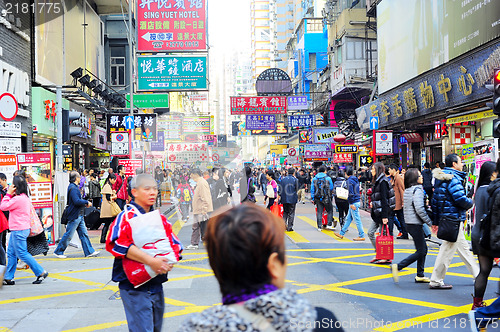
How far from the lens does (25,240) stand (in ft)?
30.3

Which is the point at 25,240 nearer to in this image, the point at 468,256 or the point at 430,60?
the point at 468,256

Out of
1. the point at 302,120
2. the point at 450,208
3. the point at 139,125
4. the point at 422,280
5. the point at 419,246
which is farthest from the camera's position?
the point at 302,120

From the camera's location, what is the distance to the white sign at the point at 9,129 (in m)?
10.3

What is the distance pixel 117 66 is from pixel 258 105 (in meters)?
9.68

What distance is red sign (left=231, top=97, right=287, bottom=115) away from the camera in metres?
37.5

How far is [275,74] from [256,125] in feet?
22.4

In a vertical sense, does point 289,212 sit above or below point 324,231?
above

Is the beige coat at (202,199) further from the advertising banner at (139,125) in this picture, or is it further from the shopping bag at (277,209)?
the advertising banner at (139,125)

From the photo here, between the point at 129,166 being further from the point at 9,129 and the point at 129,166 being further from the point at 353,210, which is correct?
the point at 9,129

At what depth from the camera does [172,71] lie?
2236cm

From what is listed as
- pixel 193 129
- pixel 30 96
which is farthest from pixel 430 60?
pixel 193 129

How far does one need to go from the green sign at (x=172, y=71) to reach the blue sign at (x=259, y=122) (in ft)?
65.3

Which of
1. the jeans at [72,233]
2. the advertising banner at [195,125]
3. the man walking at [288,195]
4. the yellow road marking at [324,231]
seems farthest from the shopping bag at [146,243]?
the advertising banner at [195,125]

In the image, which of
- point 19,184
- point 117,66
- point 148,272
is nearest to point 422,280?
point 148,272
